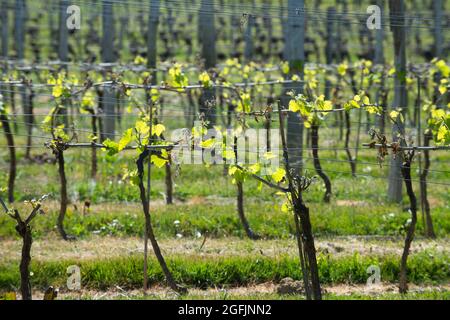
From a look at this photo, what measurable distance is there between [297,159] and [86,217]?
3.05 meters

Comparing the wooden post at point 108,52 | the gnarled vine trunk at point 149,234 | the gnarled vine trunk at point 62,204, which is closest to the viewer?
the gnarled vine trunk at point 149,234

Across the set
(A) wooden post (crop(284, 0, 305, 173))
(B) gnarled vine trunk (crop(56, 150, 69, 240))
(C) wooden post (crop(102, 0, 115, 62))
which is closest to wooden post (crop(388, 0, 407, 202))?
(A) wooden post (crop(284, 0, 305, 173))

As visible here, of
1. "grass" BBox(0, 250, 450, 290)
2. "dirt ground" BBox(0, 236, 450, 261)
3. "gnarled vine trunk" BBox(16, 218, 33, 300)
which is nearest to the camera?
"gnarled vine trunk" BBox(16, 218, 33, 300)

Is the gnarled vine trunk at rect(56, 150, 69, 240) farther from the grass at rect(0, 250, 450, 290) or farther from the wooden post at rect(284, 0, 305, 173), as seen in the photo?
the wooden post at rect(284, 0, 305, 173)

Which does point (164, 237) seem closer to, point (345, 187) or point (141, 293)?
point (141, 293)

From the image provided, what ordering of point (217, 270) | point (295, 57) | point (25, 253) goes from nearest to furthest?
point (25, 253) < point (217, 270) < point (295, 57)

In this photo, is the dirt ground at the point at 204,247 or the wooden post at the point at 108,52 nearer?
the dirt ground at the point at 204,247

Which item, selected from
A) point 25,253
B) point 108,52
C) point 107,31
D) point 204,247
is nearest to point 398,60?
point 204,247

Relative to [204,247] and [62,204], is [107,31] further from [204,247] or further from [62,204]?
[204,247]

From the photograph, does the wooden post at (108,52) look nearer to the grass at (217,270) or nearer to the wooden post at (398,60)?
the wooden post at (398,60)

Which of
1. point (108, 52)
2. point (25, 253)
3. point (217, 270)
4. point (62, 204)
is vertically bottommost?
point (217, 270)

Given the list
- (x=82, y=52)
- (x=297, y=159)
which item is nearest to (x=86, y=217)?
(x=297, y=159)

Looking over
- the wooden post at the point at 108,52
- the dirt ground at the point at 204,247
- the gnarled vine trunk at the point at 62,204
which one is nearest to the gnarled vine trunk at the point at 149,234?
the dirt ground at the point at 204,247

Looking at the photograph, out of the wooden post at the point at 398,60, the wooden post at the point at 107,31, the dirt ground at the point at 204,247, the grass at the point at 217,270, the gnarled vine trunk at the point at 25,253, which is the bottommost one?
the grass at the point at 217,270
